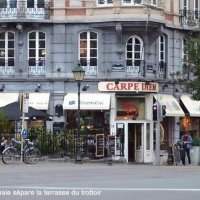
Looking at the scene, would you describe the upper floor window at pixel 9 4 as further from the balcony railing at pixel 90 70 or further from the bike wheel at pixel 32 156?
the bike wheel at pixel 32 156

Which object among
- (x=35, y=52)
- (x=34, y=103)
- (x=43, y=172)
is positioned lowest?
(x=43, y=172)

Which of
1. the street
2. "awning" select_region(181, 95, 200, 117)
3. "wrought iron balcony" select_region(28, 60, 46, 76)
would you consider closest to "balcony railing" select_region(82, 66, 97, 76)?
"wrought iron balcony" select_region(28, 60, 46, 76)

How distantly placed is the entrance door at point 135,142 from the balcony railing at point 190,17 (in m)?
7.37

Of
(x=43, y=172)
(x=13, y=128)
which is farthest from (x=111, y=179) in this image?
(x=13, y=128)

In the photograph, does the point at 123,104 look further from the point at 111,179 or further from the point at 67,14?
the point at 111,179

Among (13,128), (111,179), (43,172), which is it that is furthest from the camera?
(13,128)

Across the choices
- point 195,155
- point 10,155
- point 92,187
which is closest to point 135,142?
point 195,155

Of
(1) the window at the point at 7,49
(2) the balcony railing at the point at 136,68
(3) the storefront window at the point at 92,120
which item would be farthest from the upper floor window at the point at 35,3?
(3) the storefront window at the point at 92,120

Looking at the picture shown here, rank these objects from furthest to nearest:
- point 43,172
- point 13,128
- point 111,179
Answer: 1. point 13,128
2. point 43,172
3. point 111,179

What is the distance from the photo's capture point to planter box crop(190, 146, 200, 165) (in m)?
39.3

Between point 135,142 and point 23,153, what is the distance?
10.4 meters

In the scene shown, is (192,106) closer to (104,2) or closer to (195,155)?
(195,155)

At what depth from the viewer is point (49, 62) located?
44.4m

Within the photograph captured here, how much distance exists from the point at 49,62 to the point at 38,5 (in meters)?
3.24
